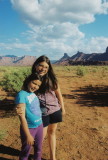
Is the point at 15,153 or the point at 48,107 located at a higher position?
the point at 48,107

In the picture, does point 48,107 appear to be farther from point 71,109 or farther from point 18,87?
point 18,87

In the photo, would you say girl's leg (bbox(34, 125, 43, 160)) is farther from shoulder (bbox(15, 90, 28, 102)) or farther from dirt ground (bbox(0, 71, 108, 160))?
dirt ground (bbox(0, 71, 108, 160))

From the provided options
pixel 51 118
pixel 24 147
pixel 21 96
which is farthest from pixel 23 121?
pixel 51 118

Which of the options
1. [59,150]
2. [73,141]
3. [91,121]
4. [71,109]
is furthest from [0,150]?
[71,109]

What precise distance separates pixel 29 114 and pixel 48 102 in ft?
1.79

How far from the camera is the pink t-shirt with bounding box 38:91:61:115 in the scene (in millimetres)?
3156

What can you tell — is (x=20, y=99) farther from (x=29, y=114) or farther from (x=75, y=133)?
(x=75, y=133)

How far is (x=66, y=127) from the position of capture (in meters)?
5.88

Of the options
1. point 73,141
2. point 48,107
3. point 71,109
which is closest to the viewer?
point 48,107

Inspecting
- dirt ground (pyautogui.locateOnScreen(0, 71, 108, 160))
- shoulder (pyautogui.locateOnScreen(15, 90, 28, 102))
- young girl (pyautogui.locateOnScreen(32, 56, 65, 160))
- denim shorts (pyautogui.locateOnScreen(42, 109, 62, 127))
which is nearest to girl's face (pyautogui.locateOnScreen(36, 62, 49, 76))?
young girl (pyautogui.locateOnScreen(32, 56, 65, 160))

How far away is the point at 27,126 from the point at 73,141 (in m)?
2.67

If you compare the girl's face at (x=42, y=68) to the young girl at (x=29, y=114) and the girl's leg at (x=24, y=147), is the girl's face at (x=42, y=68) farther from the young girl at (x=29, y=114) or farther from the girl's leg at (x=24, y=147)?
the girl's leg at (x=24, y=147)

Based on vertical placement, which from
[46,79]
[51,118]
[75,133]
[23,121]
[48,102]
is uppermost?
[46,79]

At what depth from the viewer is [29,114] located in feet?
8.91
